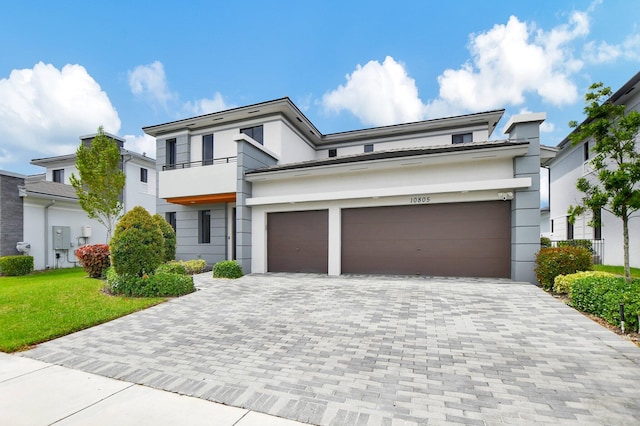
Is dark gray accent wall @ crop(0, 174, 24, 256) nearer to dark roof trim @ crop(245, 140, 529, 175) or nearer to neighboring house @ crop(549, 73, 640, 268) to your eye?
dark roof trim @ crop(245, 140, 529, 175)

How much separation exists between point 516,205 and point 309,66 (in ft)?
42.6

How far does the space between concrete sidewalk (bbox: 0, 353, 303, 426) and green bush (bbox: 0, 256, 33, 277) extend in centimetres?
1396

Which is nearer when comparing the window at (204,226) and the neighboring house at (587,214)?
the neighboring house at (587,214)

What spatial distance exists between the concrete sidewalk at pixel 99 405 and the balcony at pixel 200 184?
33.0ft

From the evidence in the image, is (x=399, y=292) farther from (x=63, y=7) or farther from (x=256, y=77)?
(x=63, y=7)

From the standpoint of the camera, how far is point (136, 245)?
8.93 m

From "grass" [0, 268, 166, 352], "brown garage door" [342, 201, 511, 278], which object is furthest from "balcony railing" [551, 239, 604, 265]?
"grass" [0, 268, 166, 352]

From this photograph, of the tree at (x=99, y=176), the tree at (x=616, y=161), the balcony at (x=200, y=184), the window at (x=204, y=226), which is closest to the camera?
the tree at (x=616, y=161)

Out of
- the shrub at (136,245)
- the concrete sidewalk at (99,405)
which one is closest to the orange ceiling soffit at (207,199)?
the shrub at (136,245)

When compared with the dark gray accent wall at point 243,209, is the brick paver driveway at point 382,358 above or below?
below

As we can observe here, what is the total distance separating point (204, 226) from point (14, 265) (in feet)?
28.7

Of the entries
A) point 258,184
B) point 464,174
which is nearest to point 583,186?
point 464,174

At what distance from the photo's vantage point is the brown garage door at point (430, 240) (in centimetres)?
1037

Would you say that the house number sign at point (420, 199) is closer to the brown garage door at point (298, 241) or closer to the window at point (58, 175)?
the brown garage door at point (298, 241)
